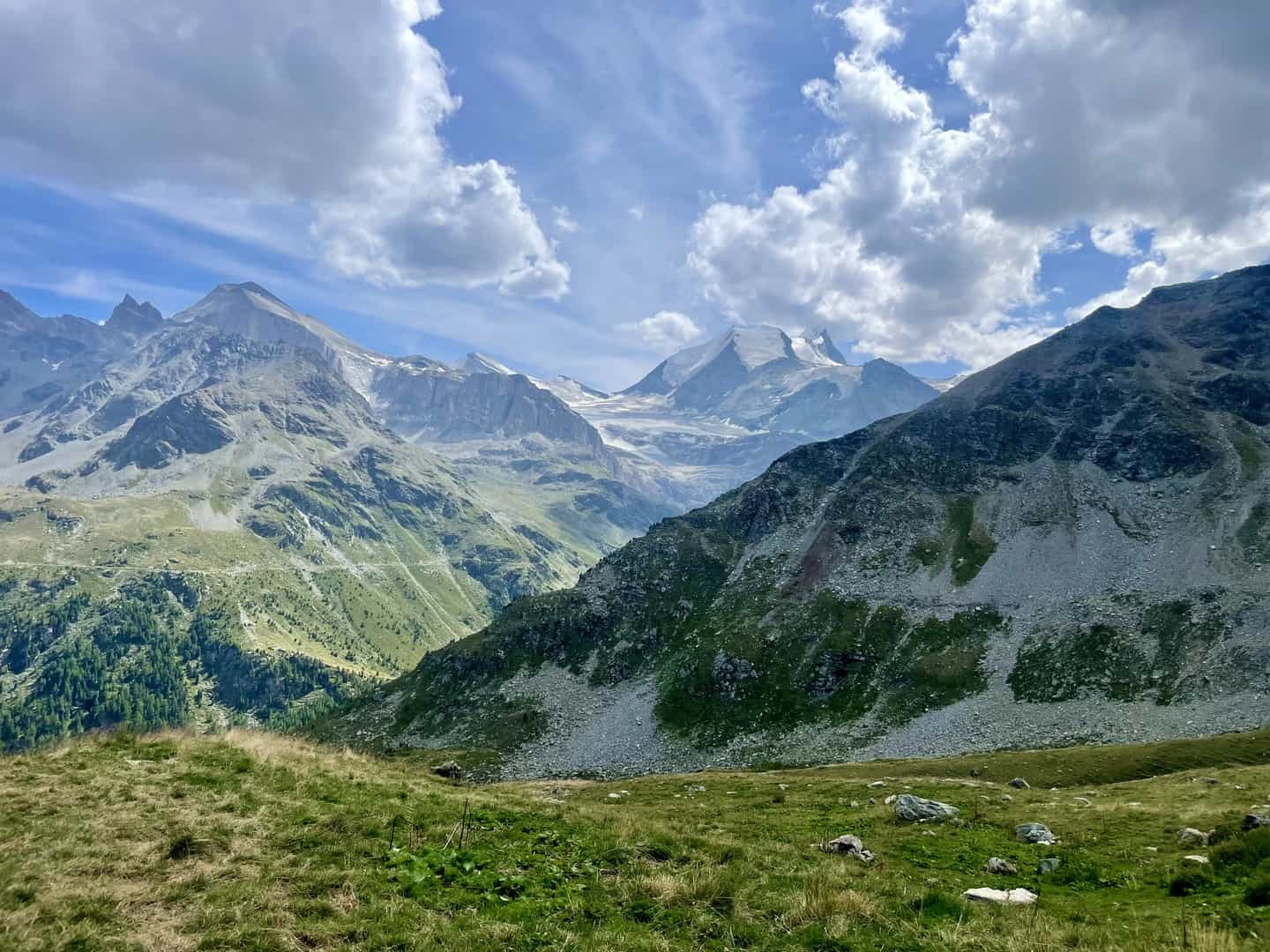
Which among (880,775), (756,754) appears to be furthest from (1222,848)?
(756,754)

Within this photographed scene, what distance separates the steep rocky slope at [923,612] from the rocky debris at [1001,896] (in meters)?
78.3

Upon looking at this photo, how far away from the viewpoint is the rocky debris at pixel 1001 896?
15502 millimetres

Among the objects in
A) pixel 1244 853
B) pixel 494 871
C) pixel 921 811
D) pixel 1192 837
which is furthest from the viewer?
pixel 921 811

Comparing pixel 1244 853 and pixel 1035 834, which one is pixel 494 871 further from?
pixel 1035 834

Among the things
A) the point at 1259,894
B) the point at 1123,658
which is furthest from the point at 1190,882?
the point at 1123,658

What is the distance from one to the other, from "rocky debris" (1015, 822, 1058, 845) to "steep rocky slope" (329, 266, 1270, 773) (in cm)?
6682

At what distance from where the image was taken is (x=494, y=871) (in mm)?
16891

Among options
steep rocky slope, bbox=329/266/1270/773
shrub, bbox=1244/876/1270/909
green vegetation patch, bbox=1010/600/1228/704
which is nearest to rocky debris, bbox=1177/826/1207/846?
shrub, bbox=1244/876/1270/909

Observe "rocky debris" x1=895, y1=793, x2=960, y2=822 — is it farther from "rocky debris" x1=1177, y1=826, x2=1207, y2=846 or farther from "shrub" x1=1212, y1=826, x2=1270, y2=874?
"shrub" x1=1212, y1=826, x2=1270, y2=874

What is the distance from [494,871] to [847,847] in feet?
40.1

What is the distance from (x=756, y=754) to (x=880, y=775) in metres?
38.6

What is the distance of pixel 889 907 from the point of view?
1462cm

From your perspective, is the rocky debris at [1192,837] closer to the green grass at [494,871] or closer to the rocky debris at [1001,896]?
the green grass at [494,871]

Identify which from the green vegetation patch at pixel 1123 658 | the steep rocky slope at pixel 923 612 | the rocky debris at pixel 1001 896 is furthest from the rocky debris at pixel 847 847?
the green vegetation patch at pixel 1123 658
